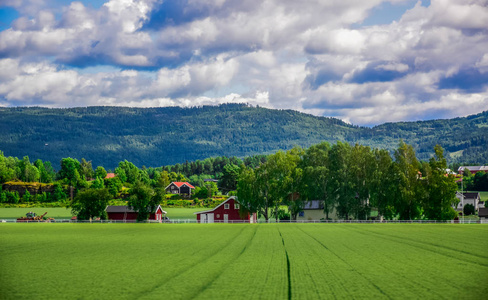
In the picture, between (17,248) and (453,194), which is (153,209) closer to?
(453,194)

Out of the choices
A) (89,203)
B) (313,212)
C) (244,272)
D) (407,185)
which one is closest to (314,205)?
(313,212)

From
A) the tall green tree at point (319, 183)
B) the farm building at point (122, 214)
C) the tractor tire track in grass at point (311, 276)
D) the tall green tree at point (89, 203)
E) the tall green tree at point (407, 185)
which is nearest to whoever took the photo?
the tractor tire track in grass at point (311, 276)

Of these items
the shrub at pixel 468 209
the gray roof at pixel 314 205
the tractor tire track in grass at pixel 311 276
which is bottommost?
the tractor tire track in grass at pixel 311 276

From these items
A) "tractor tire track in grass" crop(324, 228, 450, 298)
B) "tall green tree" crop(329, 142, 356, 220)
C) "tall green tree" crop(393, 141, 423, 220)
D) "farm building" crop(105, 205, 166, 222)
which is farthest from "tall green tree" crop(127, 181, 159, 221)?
"tractor tire track in grass" crop(324, 228, 450, 298)

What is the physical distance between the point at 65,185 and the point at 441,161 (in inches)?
5117

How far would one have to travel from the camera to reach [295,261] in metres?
28.4

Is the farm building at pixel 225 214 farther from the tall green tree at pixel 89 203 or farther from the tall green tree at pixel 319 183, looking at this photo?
the tall green tree at pixel 89 203

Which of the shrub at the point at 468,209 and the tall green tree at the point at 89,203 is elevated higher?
the tall green tree at the point at 89,203

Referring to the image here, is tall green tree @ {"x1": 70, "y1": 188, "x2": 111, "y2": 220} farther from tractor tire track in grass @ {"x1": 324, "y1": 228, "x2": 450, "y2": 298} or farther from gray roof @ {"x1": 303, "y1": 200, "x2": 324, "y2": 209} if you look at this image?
tractor tire track in grass @ {"x1": 324, "y1": 228, "x2": 450, "y2": 298}

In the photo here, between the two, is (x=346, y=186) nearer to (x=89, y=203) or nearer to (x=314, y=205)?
(x=314, y=205)

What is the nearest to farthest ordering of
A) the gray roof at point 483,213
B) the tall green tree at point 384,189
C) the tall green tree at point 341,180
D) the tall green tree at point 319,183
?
the tall green tree at point 384,189, the tall green tree at point 341,180, the tall green tree at point 319,183, the gray roof at point 483,213

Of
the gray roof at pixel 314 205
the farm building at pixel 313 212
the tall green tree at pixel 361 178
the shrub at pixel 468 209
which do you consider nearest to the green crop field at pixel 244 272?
the tall green tree at pixel 361 178

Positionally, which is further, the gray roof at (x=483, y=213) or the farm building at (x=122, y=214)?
the gray roof at (x=483, y=213)

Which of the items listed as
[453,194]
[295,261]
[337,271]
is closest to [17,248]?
[295,261]
